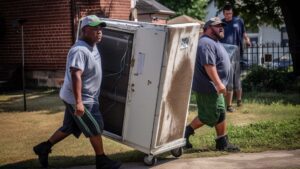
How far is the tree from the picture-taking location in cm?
1455

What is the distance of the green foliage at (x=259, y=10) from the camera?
16797mm

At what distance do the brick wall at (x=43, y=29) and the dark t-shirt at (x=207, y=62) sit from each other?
803cm

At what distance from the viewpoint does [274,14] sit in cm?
1744

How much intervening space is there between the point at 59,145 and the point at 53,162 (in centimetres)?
99

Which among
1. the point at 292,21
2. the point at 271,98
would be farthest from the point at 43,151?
the point at 292,21

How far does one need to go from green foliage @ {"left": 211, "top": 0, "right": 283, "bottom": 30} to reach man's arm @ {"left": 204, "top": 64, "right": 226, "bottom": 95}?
10365 mm

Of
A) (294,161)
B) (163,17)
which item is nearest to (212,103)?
(294,161)

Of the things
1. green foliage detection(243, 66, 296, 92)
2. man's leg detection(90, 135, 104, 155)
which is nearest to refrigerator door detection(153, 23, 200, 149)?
man's leg detection(90, 135, 104, 155)

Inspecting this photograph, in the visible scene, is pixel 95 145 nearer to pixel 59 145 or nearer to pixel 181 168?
pixel 181 168

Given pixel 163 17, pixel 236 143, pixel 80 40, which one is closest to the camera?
pixel 80 40

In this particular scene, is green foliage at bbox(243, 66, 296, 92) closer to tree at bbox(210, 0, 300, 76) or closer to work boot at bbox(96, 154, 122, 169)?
tree at bbox(210, 0, 300, 76)

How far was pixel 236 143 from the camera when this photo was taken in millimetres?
7453

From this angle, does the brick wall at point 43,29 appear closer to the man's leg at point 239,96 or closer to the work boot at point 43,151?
the man's leg at point 239,96

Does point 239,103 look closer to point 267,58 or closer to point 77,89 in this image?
point 267,58
